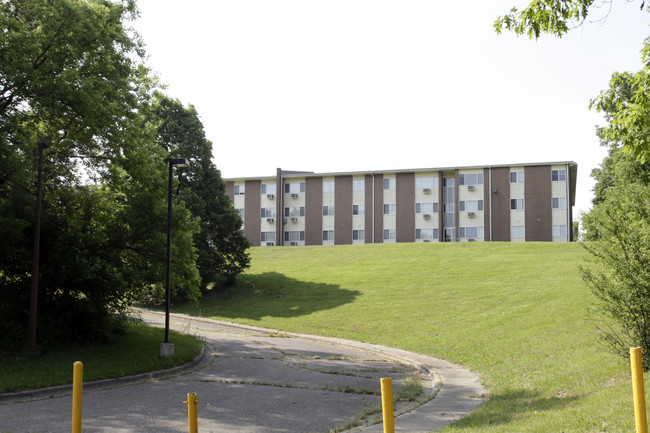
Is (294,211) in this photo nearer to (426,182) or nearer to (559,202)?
(426,182)

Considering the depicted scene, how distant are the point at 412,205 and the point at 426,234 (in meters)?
3.97

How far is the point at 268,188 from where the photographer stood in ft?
236

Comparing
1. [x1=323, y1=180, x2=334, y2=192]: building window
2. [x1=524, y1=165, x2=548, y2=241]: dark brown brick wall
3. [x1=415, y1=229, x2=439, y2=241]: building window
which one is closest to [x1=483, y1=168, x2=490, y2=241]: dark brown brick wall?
[x1=524, y1=165, x2=548, y2=241]: dark brown brick wall

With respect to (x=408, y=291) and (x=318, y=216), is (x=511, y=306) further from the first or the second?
(x=318, y=216)

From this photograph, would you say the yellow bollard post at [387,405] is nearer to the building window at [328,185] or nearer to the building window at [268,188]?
the building window at [328,185]

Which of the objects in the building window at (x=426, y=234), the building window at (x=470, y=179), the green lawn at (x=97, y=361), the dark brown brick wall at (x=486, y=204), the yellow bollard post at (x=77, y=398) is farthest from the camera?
the building window at (x=426, y=234)

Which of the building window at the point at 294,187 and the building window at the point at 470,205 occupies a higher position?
the building window at the point at 294,187

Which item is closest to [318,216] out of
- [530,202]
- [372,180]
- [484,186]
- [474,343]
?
[372,180]

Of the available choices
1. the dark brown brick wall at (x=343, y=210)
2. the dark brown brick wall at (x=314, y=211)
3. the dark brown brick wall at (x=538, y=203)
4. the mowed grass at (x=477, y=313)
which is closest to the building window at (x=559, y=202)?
the dark brown brick wall at (x=538, y=203)

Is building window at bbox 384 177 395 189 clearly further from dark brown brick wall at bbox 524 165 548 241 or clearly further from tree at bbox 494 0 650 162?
tree at bbox 494 0 650 162

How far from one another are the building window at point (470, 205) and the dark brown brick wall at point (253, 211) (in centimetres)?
2646

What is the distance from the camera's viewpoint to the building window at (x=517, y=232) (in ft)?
199

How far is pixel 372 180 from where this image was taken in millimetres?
67188

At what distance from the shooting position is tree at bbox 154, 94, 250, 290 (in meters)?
37.2
